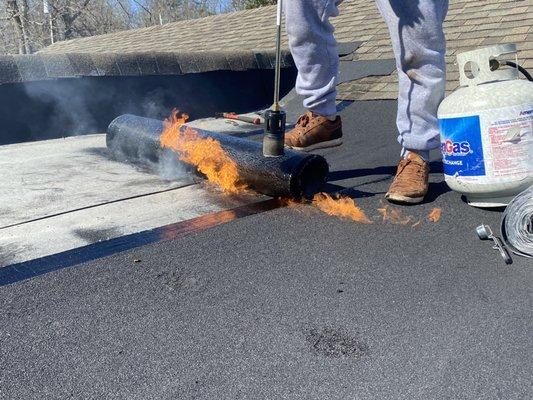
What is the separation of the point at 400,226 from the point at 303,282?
0.60m

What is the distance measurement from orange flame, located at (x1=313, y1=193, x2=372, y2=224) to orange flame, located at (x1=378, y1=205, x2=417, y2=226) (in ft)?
0.25

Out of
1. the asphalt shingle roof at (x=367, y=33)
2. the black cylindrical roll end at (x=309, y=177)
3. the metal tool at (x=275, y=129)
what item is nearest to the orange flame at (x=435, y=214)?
the black cylindrical roll end at (x=309, y=177)

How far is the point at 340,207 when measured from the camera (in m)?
2.23

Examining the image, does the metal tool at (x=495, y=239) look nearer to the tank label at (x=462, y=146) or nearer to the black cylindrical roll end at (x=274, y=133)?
the tank label at (x=462, y=146)

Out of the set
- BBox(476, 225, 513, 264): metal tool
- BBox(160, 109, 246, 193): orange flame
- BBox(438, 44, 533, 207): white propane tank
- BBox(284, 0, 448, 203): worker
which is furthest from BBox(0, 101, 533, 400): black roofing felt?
BBox(160, 109, 246, 193): orange flame

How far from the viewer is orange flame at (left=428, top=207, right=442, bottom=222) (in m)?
2.07

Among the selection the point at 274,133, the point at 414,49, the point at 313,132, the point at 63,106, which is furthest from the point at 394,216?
the point at 63,106

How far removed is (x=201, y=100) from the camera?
4785 mm

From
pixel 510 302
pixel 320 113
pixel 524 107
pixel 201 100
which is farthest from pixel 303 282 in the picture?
pixel 201 100

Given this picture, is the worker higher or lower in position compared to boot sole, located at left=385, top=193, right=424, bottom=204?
higher

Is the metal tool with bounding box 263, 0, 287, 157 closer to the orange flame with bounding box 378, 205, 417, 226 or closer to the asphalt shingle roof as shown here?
the orange flame with bounding box 378, 205, 417, 226

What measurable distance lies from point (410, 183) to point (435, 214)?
20 cm

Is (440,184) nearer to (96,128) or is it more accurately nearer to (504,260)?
(504,260)

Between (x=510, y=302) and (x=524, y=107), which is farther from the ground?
(x=524, y=107)
